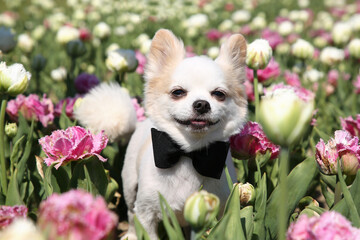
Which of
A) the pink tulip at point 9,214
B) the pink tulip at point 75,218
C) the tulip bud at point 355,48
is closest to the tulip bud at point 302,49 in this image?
the tulip bud at point 355,48

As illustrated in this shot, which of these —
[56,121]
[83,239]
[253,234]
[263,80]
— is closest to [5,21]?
[56,121]

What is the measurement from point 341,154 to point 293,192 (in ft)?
0.89

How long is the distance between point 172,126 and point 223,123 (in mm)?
241

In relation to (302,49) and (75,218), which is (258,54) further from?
(75,218)

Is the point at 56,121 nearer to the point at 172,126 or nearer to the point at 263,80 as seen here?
the point at 172,126

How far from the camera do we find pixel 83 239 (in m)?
0.83

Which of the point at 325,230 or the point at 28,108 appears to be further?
the point at 28,108

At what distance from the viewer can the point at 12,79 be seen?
1.76 meters

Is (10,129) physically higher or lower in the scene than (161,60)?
lower

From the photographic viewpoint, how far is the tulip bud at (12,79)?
1.75 meters

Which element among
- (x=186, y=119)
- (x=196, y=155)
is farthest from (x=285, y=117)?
(x=196, y=155)

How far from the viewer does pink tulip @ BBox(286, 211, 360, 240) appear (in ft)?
3.35

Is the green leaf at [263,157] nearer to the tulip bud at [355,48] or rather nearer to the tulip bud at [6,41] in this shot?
the tulip bud at [355,48]

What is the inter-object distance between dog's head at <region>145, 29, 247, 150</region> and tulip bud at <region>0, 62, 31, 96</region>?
1.96 feet
